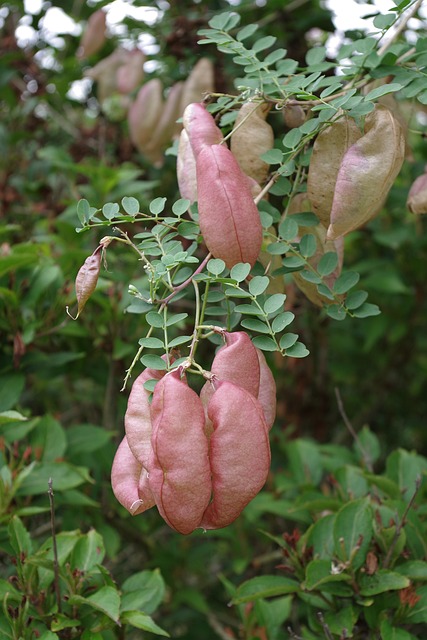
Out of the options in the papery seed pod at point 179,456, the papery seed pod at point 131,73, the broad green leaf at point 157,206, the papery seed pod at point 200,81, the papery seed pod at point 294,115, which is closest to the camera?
the papery seed pod at point 179,456

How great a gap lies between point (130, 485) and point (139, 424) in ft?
0.23

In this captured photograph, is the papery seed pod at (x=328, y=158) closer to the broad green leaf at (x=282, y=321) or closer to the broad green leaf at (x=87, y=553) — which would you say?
the broad green leaf at (x=282, y=321)

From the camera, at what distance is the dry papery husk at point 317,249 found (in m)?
0.91

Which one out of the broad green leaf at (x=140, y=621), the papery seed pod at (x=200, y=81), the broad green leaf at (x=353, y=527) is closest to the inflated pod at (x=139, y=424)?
the broad green leaf at (x=140, y=621)

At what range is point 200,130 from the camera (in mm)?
841

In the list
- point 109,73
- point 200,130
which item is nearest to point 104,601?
point 200,130

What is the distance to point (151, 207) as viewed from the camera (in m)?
0.87

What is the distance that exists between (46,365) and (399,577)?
29.5 inches

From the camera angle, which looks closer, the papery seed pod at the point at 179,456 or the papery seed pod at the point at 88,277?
the papery seed pod at the point at 179,456

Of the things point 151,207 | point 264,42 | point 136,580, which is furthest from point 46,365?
point 264,42

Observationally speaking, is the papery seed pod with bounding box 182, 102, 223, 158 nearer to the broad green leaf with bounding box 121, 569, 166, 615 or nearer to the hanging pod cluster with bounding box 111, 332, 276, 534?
the hanging pod cluster with bounding box 111, 332, 276, 534

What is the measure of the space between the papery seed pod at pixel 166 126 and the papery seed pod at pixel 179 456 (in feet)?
3.78

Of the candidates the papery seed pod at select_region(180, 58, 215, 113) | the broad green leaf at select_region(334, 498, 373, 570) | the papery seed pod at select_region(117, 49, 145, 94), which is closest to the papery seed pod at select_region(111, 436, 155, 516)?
the broad green leaf at select_region(334, 498, 373, 570)

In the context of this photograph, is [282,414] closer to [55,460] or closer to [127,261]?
[127,261]
